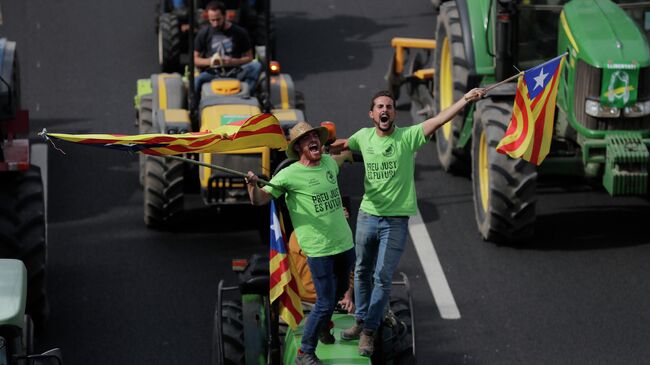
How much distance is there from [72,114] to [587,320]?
28.0 feet

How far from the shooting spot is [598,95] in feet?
52.3

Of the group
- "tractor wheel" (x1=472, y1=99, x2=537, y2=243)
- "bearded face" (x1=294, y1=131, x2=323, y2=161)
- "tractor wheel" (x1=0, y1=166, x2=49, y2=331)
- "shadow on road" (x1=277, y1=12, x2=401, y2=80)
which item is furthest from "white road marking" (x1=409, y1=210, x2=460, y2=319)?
"shadow on road" (x1=277, y1=12, x2=401, y2=80)

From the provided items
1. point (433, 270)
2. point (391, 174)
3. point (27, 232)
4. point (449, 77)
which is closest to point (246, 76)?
point (449, 77)

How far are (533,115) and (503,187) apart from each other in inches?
134

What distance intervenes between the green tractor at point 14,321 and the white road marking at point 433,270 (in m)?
5.51

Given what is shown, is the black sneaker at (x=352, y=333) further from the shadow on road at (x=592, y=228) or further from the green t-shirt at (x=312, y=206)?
the shadow on road at (x=592, y=228)

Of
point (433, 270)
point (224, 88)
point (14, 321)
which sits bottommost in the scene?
point (433, 270)

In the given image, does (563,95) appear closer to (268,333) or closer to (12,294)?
(268,333)

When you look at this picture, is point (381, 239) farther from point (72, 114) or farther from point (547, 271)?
point (72, 114)

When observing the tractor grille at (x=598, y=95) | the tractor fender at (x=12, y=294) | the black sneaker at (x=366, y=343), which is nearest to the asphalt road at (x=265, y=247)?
the tractor grille at (x=598, y=95)

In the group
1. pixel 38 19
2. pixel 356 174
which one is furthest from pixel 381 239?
pixel 38 19

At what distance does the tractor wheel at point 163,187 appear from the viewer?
54.0 ft

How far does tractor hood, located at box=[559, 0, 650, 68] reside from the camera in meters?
15.9

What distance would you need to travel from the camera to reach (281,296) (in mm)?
11375
